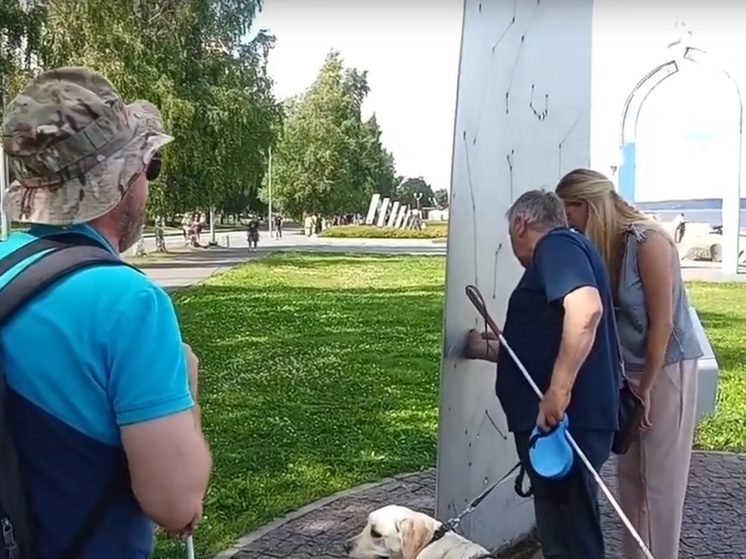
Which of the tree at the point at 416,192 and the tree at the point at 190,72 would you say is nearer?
the tree at the point at 190,72

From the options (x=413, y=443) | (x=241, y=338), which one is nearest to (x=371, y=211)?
(x=241, y=338)

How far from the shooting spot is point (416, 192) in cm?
7794

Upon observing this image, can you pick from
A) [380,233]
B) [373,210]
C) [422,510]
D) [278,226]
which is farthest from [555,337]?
[373,210]

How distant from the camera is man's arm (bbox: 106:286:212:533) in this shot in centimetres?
144

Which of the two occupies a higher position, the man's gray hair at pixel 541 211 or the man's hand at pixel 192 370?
the man's gray hair at pixel 541 211

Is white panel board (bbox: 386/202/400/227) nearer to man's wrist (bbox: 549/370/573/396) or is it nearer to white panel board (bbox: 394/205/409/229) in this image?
white panel board (bbox: 394/205/409/229)

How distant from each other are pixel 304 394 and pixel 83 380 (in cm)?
767

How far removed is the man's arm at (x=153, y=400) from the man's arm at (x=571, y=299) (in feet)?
5.99

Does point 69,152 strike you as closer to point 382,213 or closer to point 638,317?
point 638,317

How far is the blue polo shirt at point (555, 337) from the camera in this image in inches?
122

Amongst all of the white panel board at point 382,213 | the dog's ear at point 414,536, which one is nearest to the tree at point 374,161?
the white panel board at point 382,213

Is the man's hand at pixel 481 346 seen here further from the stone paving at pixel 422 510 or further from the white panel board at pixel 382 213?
the white panel board at pixel 382 213

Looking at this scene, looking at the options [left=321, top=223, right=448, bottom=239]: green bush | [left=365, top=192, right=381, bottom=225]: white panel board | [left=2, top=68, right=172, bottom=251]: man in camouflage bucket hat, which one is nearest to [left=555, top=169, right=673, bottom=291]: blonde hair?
[left=2, top=68, right=172, bottom=251]: man in camouflage bucket hat

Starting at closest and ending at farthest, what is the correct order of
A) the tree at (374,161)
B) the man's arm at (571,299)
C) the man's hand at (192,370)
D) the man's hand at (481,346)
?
the man's hand at (192,370)
the man's arm at (571,299)
the man's hand at (481,346)
the tree at (374,161)
